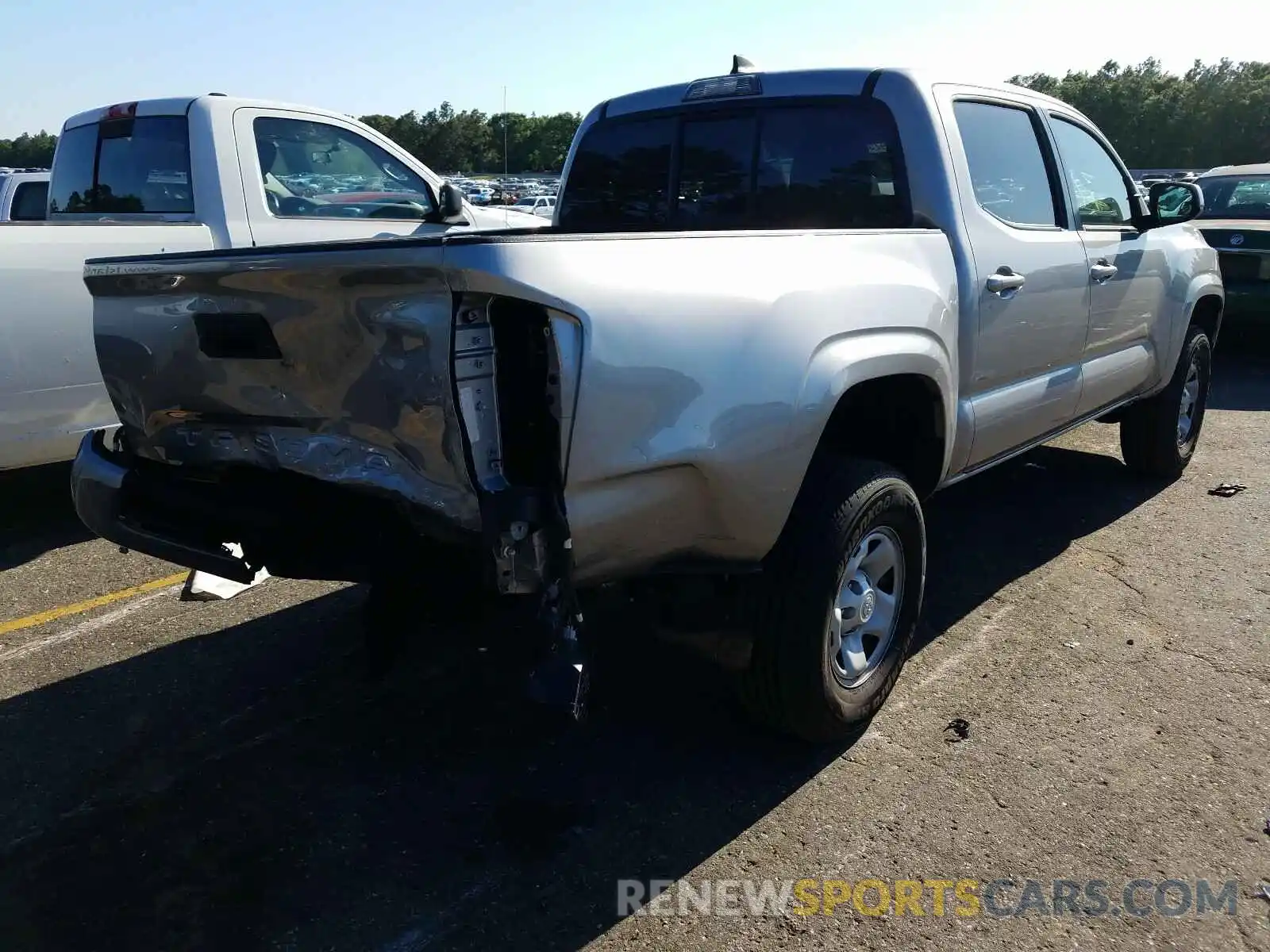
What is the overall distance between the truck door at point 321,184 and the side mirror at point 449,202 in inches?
3.9

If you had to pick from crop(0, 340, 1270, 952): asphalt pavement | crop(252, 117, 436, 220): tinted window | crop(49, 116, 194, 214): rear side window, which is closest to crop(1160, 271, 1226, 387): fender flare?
crop(0, 340, 1270, 952): asphalt pavement

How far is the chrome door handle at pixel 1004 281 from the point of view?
147 inches

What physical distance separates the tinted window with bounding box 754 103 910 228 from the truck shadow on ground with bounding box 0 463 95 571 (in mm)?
3815

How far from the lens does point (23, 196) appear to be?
900 centimetres

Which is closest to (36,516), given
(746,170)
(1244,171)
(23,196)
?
(746,170)

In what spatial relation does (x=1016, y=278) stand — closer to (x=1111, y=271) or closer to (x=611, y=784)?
(x=1111, y=271)

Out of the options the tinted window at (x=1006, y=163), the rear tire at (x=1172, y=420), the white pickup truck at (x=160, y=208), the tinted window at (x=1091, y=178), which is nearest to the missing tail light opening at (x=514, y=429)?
the tinted window at (x=1006, y=163)

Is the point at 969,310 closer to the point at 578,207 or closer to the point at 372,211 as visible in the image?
the point at 578,207

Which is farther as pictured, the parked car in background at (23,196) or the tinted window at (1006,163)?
the parked car in background at (23,196)

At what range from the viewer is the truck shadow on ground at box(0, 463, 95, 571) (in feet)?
17.5

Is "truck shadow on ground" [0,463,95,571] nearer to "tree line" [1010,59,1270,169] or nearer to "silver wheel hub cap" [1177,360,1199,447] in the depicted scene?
"silver wheel hub cap" [1177,360,1199,447]

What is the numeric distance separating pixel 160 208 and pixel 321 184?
887 mm

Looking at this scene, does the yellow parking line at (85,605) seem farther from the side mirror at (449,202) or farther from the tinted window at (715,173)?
the tinted window at (715,173)

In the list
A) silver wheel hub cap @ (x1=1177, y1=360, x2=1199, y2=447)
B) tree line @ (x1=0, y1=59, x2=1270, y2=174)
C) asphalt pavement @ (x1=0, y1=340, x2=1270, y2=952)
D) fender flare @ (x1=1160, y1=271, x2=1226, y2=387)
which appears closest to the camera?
asphalt pavement @ (x1=0, y1=340, x2=1270, y2=952)
